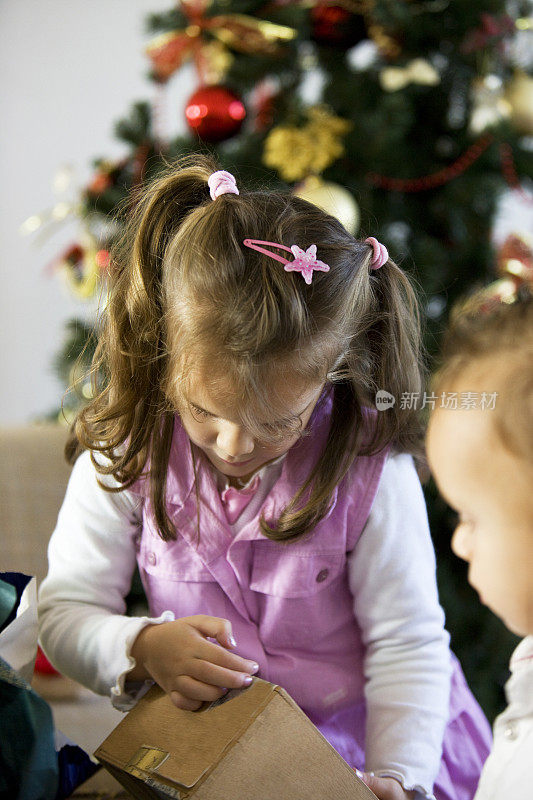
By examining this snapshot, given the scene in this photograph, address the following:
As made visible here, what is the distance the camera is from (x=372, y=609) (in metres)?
0.75

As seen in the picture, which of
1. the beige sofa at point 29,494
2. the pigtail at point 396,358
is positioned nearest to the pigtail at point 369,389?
the pigtail at point 396,358

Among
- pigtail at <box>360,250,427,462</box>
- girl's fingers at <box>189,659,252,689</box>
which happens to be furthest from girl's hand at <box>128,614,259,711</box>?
pigtail at <box>360,250,427,462</box>

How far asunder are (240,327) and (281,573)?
0.86 feet

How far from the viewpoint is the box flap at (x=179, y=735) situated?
52 centimetres

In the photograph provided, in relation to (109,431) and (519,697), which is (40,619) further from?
(519,697)

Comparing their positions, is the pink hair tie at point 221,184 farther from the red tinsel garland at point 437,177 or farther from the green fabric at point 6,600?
the red tinsel garland at point 437,177

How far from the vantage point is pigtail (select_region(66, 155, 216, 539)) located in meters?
0.67

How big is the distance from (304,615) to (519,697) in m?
0.26

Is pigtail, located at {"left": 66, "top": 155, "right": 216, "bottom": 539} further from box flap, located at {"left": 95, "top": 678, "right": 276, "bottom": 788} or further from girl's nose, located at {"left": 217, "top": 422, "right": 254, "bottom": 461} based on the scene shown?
box flap, located at {"left": 95, "top": 678, "right": 276, "bottom": 788}

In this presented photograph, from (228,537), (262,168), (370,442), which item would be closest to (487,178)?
(262,168)

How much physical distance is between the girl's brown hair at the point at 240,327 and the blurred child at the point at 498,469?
0.43 feet

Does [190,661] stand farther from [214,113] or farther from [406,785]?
[214,113]

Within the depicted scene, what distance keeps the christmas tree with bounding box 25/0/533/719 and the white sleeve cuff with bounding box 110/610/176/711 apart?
48cm

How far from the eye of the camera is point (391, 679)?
2.38 feet
